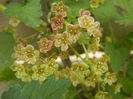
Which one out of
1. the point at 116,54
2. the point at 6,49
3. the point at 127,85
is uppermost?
the point at 6,49

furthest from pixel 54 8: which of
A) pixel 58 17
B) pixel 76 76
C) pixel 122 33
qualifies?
pixel 122 33

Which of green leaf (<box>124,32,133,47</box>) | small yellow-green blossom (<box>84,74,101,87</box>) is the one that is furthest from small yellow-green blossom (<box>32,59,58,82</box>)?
green leaf (<box>124,32,133,47</box>)

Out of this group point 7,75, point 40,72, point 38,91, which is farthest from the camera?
point 7,75

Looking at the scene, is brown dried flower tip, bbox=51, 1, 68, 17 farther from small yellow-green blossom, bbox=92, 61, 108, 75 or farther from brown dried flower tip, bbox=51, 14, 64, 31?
small yellow-green blossom, bbox=92, 61, 108, 75

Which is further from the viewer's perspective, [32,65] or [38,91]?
[32,65]

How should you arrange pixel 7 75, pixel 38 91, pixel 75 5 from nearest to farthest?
pixel 38 91
pixel 75 5
pixel 7 75

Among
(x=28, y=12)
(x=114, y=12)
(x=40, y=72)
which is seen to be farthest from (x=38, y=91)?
(x=114, y=12)

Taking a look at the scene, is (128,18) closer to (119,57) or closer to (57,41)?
(119,57)

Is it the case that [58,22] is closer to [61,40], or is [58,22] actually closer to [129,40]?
[61,40]
